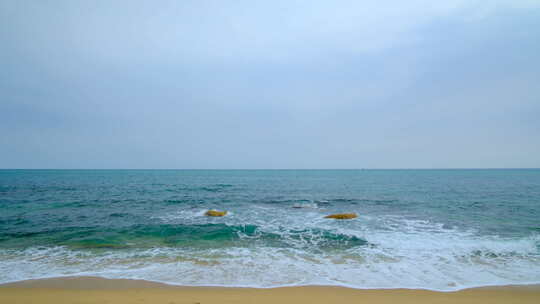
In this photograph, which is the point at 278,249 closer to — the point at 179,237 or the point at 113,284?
the point at 179,237

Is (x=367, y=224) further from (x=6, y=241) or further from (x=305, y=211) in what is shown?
(x=6, y=241)

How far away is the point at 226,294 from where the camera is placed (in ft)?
21.5

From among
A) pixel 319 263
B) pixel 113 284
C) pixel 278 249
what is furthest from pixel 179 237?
pixel 319 263

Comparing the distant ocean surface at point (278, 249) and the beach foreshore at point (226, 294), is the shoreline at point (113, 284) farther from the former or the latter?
the distant ocean surface at point (278, 249)

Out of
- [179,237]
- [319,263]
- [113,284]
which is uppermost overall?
[113,284]

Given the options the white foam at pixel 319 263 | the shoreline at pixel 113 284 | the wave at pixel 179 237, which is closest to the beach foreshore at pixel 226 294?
the shoreline at pixel 113 284

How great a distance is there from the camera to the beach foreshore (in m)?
6.23

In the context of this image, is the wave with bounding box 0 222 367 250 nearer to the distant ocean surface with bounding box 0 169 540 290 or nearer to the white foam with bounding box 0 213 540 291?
the distant ocean surface with bounding box 0 169 540 290

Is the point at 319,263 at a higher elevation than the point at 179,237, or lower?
higher

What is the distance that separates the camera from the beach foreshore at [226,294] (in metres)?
6.23

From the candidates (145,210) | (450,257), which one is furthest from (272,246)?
(145,210)

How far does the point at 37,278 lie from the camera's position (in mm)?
7719

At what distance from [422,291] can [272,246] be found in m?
6.23

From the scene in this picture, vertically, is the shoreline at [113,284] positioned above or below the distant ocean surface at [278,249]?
above
